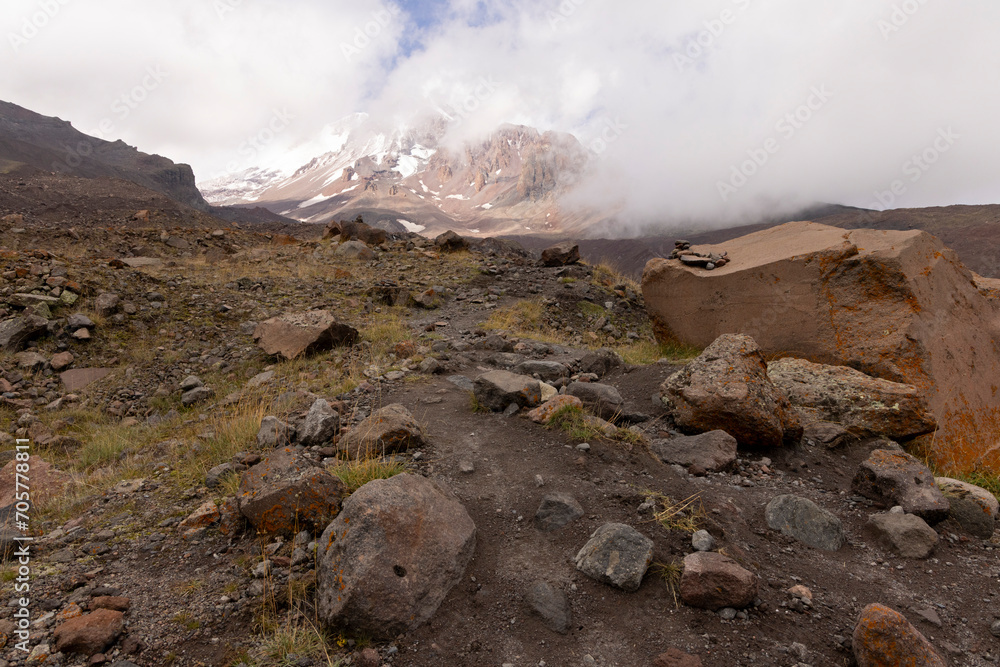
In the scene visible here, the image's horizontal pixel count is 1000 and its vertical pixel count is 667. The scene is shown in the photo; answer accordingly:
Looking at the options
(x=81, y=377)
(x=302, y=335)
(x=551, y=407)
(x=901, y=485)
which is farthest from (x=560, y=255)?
(x=901, y=485)

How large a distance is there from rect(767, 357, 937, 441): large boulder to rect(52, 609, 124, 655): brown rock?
17.6 ft

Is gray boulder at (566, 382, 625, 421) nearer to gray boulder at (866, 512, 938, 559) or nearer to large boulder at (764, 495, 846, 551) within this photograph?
large boulder at (764, 495, 846, 551)

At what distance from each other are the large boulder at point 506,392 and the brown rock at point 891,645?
2891mm

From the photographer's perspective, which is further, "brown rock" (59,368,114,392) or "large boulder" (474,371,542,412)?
"brown rock" (59,368,114,392)

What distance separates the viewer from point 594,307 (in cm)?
1091

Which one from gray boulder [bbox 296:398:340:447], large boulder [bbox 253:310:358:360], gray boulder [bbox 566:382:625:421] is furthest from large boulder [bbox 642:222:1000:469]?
large boulder [bbox 253:310:358:360]

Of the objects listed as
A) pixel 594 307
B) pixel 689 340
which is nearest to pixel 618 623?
pixel 689 340

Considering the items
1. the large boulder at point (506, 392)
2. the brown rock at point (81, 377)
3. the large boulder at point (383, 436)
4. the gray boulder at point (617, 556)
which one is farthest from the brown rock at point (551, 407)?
the brown rock at point (81, 377)

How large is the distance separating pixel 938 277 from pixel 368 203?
4671 inches

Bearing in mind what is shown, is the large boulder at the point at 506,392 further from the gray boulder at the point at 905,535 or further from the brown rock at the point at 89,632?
the brown rock at the point at 89,632

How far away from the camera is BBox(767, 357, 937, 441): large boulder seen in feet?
14.4

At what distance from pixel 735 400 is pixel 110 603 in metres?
4.40

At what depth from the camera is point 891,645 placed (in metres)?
1.92

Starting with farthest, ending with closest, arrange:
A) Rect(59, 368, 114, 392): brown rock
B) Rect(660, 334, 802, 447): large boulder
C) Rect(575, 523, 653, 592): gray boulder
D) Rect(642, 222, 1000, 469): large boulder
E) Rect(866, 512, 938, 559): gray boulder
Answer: Rect(59, 368, 114, 392): brown rock → Rect(642, 222, 1000, 469): large boulder → Rect(660, 334, 802, 447): large boulder → Rect(866, 512, 938, 559): gray boulder → Rect(575, 523, 653, 592): gray boulder
